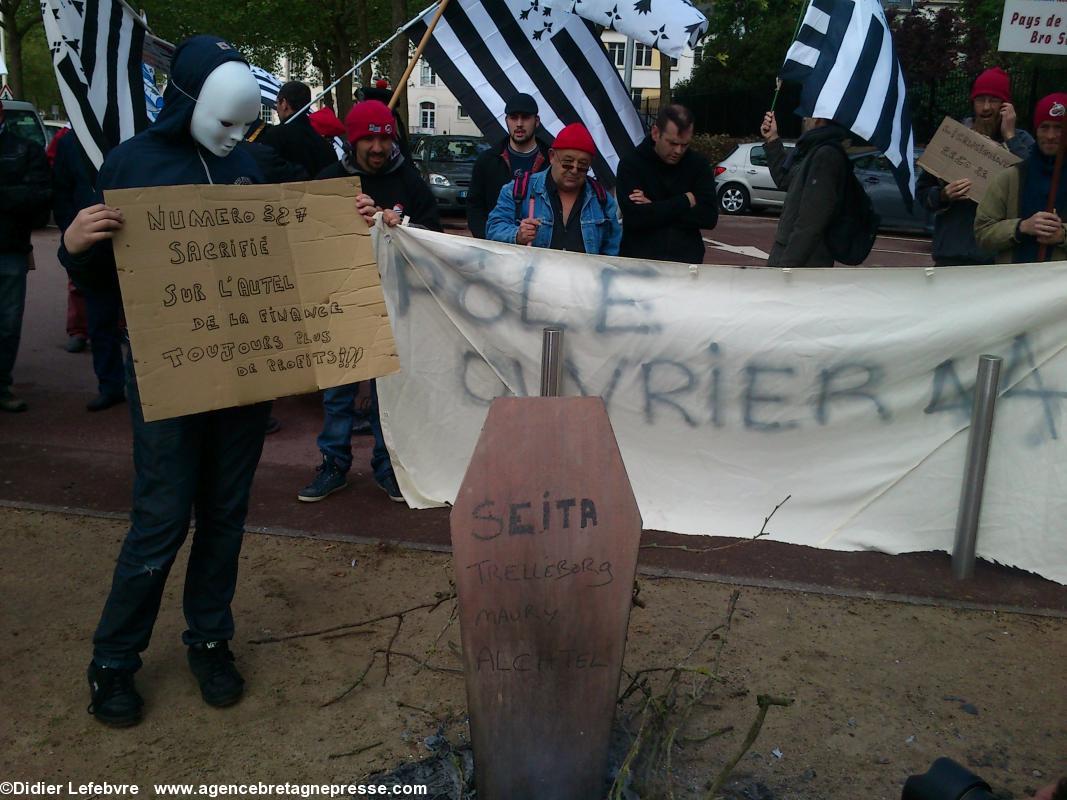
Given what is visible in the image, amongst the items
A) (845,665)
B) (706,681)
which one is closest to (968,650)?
(845,665)

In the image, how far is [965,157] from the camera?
5711 millimetres

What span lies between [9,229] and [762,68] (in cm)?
3449

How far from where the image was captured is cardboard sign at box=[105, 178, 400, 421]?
3.00 meters

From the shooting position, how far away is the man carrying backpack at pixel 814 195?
17.8 feet

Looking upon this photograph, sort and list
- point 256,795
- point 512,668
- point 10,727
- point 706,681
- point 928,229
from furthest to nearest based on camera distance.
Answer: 1. point 928,229
2. point 706,681
3. point 10,727
4. point 256,795
5. point 512,668

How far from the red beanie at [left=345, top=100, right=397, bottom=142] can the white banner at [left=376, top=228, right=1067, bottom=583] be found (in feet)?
1.65

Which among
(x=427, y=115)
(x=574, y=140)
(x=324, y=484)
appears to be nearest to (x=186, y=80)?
(x=574, y=140)

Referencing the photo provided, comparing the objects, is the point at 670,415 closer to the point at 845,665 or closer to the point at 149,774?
the point at 845,665

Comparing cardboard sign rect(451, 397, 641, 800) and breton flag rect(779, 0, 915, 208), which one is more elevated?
breton flag rect(779, 0, 915, 208)

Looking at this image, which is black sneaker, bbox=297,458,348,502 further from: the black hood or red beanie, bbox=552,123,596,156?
the black hood

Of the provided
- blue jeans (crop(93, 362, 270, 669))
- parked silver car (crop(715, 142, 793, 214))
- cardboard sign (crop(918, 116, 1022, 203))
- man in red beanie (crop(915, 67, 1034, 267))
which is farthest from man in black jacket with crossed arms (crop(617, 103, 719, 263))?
parked silver car (crop(715, 142, 793, 214))

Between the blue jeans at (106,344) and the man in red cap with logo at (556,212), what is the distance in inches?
115

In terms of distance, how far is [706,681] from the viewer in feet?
11.2

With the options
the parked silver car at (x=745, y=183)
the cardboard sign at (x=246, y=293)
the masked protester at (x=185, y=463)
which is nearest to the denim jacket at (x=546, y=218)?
the cardboard sign at (x=246, y=293)
